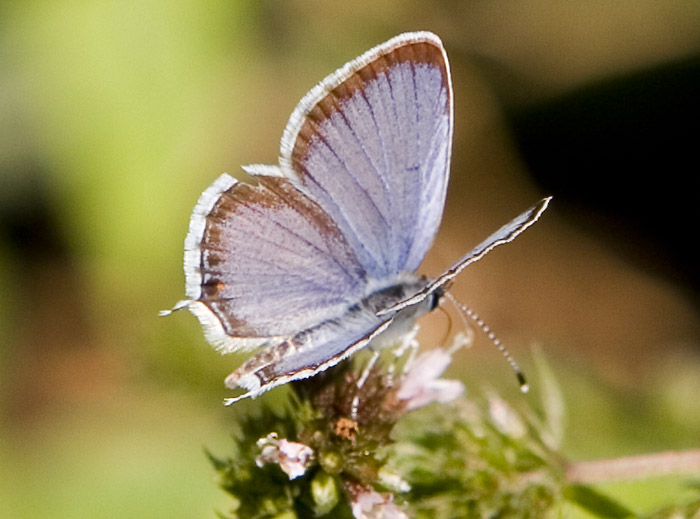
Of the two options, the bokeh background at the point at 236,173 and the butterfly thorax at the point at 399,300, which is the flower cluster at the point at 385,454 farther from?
the bokeh background at the point at 236,173

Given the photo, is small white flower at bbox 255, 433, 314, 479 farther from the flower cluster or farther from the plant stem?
the plant stem

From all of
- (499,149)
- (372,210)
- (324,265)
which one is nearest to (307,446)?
(324,265)

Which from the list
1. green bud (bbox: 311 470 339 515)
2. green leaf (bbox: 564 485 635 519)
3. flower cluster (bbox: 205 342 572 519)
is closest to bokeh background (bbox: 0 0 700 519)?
green leaf (bbox: 564 485 635 519)

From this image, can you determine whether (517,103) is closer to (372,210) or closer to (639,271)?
(639,271)

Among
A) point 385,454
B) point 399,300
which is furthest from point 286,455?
point 399,300

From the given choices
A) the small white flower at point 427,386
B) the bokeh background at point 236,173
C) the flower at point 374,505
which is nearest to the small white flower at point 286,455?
the flower at point 374,505

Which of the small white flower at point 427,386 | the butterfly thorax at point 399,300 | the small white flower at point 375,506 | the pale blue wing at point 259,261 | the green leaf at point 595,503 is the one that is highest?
the pale blue wing at point 259,261

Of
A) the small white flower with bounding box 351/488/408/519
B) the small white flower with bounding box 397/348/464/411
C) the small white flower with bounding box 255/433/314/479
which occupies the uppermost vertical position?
the small white flower with bounding box 255/433/314/479
